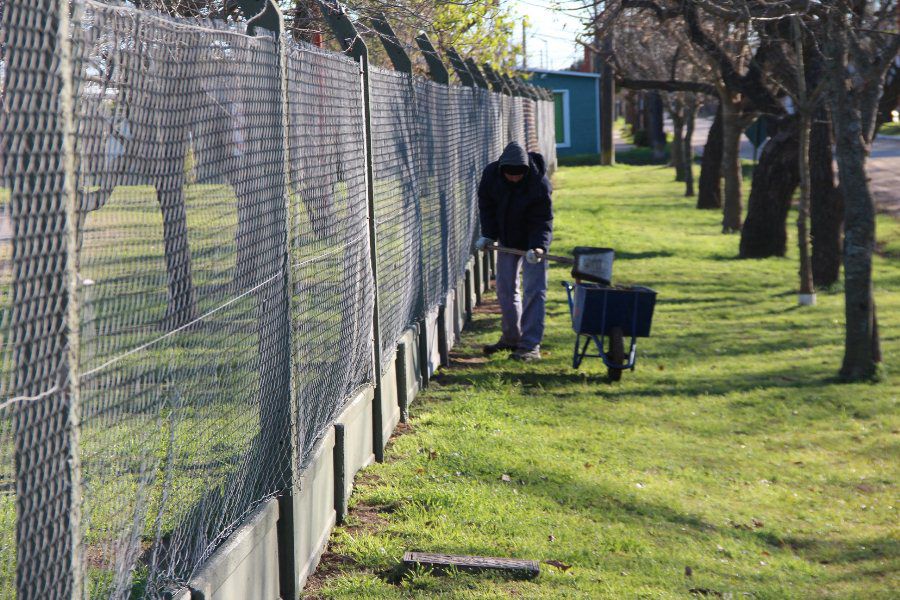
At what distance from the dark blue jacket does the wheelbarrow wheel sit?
94cm

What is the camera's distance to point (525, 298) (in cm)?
994

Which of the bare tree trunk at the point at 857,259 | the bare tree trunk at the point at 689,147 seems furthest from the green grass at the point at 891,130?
the bare tree trunk at the point at 857,259

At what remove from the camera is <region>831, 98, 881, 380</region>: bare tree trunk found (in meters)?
9.57

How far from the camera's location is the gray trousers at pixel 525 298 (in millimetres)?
9852

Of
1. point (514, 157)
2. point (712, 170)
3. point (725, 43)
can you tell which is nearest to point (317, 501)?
point (514, 157)

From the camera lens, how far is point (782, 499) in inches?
263

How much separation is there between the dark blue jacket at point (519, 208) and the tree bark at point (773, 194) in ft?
25.7

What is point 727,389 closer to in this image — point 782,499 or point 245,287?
point 782,499

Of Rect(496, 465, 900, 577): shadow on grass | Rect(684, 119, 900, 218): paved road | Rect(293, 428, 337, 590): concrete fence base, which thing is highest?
Rect(684, 119, 900, 218): paved road

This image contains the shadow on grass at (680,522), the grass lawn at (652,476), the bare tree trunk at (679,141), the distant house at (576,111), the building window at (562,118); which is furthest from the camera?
the building window at (562,118)

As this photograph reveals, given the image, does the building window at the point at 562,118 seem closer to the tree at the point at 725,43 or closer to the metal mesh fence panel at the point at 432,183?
the tree at the point at 725,43

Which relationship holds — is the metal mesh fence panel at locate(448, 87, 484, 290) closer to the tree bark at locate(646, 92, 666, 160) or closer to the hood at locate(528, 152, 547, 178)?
the hood at locate(528, 152, 547, 178)

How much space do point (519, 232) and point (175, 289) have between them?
6745 mm

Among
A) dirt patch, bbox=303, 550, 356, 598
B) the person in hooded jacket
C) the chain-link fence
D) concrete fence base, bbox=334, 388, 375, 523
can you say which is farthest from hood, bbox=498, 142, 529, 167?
dirt patch, bbox=303, 550, 356, 598
